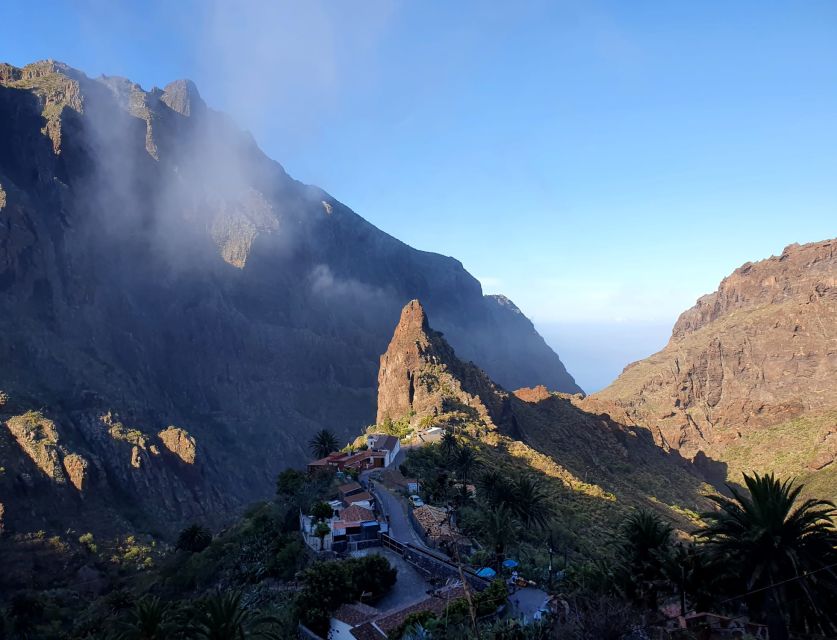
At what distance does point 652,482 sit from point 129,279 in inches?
6352

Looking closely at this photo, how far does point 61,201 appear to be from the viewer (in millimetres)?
169250

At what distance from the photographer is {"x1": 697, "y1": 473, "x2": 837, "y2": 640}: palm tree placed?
67.2 ft

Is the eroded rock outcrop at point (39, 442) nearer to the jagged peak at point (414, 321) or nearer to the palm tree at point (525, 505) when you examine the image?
the jagged peak at point (414, 321)

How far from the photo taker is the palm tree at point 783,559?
20.5 m

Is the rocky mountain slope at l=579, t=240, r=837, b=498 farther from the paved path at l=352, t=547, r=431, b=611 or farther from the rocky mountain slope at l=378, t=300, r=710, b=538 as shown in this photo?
the paved path at l=352, t=547, r=431, b=611

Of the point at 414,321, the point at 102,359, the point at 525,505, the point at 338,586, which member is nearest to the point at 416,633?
the point at 338,586

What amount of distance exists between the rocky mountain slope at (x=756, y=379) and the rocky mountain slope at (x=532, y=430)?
13.1 meters

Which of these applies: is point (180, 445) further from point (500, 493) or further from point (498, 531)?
point (498, 531)

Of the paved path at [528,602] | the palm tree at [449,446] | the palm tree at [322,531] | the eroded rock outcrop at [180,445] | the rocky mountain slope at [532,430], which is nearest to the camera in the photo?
the paved path at [528,602]

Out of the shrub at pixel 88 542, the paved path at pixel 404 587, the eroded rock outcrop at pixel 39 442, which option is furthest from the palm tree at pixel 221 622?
the eroded rock outcrop at pixel 39 442

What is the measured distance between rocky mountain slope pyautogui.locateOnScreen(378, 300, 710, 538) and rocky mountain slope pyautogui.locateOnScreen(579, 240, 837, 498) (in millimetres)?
13079

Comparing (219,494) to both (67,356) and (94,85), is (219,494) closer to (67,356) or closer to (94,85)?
(67,356)

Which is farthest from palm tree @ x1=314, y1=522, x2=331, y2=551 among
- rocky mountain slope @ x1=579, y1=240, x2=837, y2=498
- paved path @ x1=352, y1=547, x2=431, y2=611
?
rocky mountain slope @ x1=579, y1=240, x2=837, y2=498

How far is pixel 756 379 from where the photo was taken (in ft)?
530
